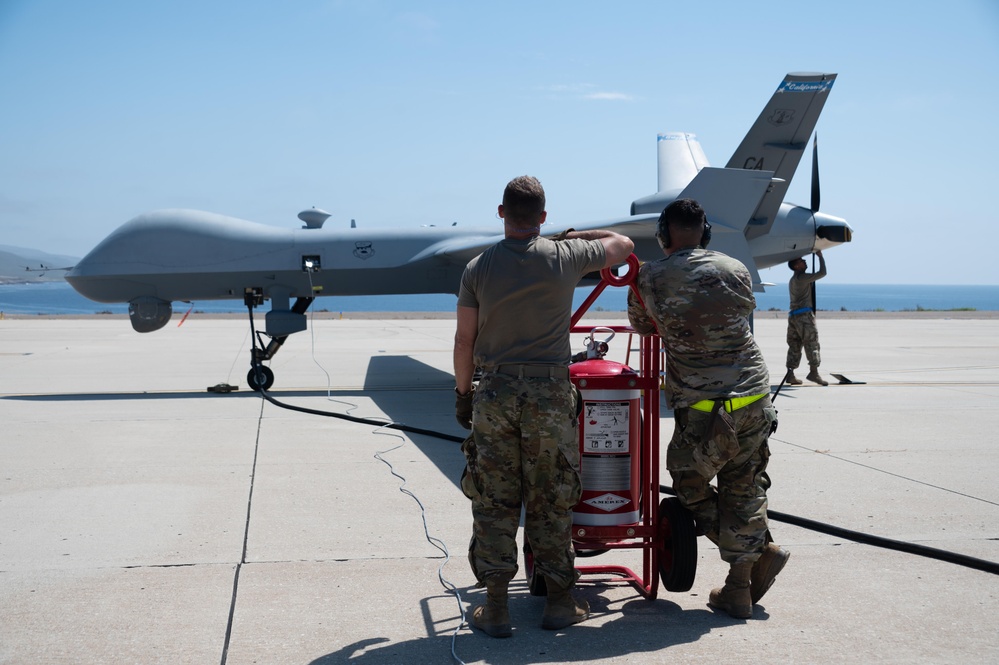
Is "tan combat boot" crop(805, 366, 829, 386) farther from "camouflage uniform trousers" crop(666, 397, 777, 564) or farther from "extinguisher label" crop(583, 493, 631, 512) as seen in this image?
"extinguisher label" crop(583, 493, 631, 512)

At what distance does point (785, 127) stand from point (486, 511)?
10925 millimetres

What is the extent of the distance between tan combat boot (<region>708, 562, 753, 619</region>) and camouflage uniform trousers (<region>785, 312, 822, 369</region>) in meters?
10.3

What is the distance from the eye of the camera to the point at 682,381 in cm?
421

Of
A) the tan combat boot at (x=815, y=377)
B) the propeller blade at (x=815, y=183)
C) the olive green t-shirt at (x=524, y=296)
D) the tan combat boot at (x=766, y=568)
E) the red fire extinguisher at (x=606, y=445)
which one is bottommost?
the tan combat boot at (x=766, y=568)

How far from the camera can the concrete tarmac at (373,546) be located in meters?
3.69

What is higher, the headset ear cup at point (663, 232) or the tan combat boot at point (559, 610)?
the headset ear cup at point (663, 232)

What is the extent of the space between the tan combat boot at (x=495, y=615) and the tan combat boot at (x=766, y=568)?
4.15ft

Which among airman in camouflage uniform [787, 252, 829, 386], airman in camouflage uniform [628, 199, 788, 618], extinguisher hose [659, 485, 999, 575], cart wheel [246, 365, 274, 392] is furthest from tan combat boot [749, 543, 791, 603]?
airman in camouflage uniform [787, 252, 829, 386]

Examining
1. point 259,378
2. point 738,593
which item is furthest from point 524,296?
point 259,378

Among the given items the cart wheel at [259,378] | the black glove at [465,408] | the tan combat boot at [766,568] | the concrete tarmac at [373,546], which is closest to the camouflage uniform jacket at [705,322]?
the tan combat boot at [766,568]

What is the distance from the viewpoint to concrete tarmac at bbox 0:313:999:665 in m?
3.69

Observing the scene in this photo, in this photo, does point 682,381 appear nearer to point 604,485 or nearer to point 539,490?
point 604,485

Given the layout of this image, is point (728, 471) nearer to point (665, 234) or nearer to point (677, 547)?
point (677, 547)

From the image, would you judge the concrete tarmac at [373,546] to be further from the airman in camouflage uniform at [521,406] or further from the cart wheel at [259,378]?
the cart wheel at [259,378]
